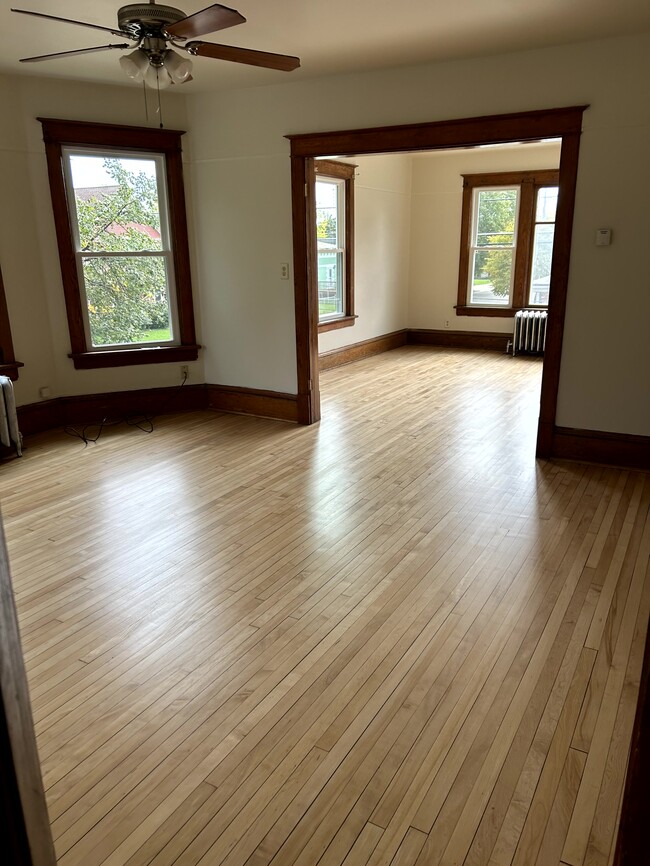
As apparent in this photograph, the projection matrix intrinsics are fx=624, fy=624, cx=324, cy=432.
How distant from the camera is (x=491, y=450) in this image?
4.73 m

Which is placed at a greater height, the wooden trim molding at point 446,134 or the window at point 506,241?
the wooden trim molding at point 446,134

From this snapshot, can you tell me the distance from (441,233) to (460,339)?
1569 mm

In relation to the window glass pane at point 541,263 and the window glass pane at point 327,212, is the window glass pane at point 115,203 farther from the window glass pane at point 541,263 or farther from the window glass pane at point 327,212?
the window glass pane at point 541,263

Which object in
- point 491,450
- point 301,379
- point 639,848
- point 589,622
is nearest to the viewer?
point 639,848

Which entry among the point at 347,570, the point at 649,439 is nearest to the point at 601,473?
the point at 649,439

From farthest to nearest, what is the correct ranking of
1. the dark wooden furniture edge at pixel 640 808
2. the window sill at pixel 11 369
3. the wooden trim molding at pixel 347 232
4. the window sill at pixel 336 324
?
the window sill at pixel 336 324, the wooden trim molding at pixel 347 232, the window sill at pixel 11 369, the dark wooden furniture edge at pixel 640 808

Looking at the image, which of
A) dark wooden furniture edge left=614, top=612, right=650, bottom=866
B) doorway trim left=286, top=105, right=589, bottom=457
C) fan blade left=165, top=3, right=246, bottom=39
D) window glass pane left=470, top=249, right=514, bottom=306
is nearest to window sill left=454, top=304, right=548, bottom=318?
window glass pane left=470, top=249, right=514, bottom=306

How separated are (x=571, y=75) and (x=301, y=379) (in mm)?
2931

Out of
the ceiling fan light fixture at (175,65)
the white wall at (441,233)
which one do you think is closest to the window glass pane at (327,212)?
the white wall at (441,233)

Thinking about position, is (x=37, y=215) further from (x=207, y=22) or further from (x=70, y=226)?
(x=207, y=22)

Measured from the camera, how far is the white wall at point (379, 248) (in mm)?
7980

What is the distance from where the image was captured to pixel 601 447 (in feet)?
14.3

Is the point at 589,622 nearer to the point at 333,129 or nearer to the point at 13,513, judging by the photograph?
the point at 13,513

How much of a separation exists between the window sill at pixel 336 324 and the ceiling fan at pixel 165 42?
431 cm
